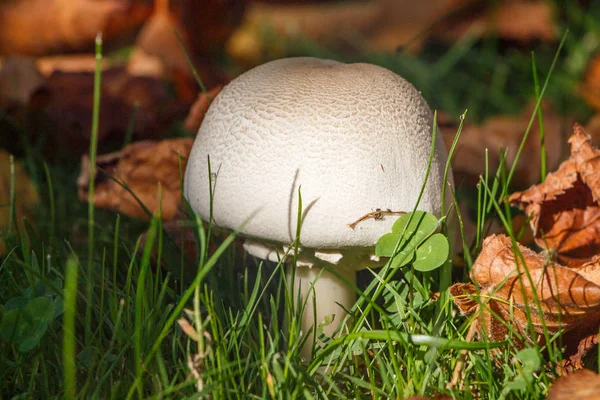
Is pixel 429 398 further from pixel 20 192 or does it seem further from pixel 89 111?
pixel 89 111

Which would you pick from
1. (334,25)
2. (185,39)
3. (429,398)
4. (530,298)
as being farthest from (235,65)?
(429,398)

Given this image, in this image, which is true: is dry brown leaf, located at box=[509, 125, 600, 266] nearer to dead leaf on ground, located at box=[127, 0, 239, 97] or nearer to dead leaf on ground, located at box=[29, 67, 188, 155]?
dead leaf on ground, located at box=[29, 67, 188, 155]

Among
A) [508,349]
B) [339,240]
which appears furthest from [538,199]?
[339,240]

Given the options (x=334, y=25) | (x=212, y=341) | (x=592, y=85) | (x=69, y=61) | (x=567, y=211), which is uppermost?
(x=334, y=25)

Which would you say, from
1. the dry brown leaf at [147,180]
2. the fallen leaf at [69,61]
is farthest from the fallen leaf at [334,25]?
the dry brown leaf at [147,180]

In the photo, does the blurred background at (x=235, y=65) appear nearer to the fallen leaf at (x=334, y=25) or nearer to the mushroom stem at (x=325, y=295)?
the fallen leaf at (x=334, y=25)


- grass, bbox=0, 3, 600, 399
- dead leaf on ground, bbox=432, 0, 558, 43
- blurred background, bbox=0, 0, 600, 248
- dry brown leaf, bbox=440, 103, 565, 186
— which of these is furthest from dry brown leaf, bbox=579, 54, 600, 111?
grass, bbox=0, 3, 600, 399

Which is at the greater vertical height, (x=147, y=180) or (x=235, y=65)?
(x=235, y=65)
